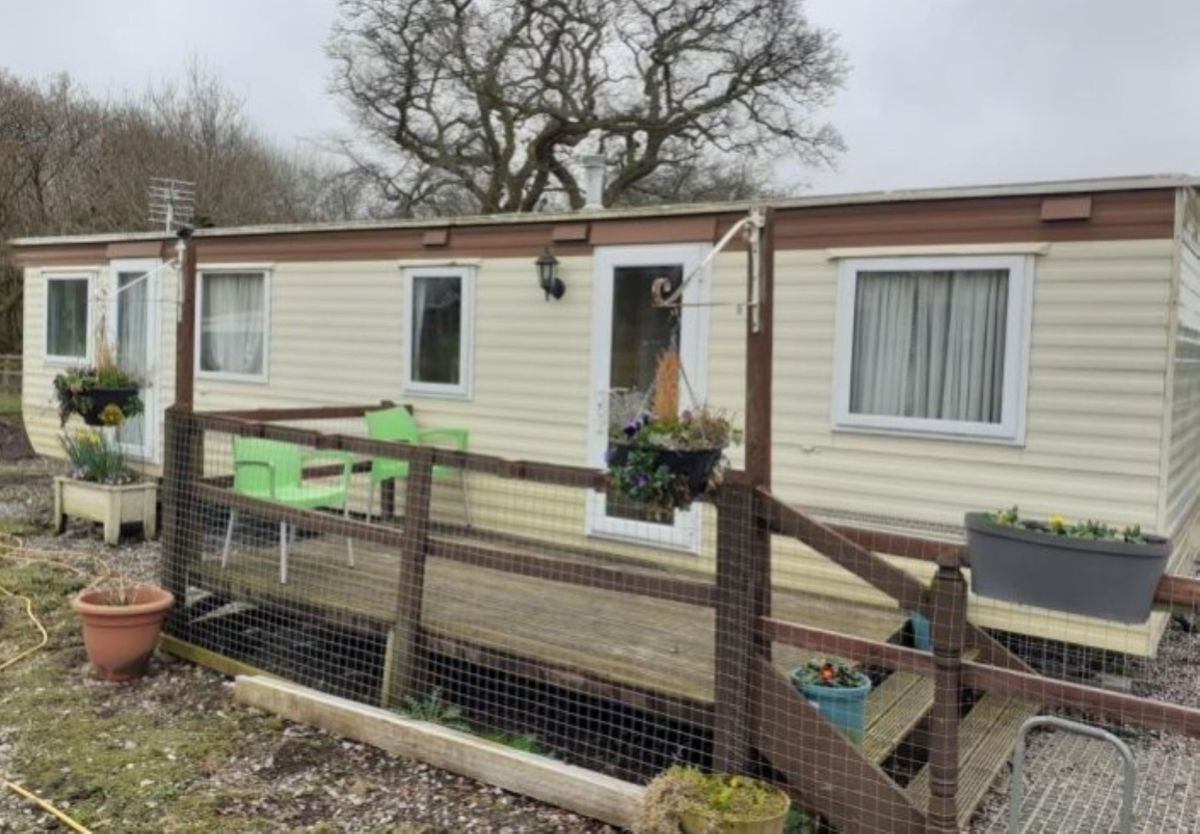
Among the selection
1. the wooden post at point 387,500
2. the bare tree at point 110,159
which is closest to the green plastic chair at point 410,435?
the wooden post at point 387,500

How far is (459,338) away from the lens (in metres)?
6.33

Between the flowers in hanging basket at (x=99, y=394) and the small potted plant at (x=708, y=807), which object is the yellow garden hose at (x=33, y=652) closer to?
the flowers in hanging basket at (x=99, y=394)

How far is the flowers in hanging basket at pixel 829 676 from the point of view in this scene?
3174 millimetres

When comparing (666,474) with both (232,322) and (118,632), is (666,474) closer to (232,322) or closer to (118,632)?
(118,632)

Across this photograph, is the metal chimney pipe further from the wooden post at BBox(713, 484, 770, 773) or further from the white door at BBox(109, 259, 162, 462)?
the white door at BBox(109, 259, 162, 462)

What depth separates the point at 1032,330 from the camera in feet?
14.0

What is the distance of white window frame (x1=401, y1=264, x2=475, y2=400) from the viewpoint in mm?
A: 6215

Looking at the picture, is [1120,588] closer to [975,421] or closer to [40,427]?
[975,421]

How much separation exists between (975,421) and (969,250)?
0.82 meters

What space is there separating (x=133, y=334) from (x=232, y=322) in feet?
4.92

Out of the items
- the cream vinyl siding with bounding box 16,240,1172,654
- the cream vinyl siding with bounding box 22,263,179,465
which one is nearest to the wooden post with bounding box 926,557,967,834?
the cream vinyl siding with bounding box 16,240,1172,654

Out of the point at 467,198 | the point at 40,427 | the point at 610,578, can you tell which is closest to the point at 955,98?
the point at 467,198

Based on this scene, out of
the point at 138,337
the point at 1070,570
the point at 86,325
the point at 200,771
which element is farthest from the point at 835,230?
the point at 86,325

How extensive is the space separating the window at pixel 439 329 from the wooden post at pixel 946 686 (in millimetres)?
4205
